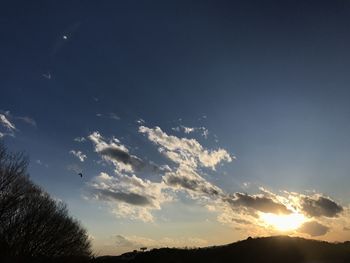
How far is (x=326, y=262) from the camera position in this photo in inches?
2050

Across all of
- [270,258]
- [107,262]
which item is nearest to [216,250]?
[270,258]

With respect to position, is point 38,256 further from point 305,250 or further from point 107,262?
point 305,250

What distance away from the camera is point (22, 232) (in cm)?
6675

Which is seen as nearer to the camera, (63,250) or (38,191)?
(38,191)

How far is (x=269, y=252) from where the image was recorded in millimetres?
69125

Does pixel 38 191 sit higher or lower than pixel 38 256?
higher

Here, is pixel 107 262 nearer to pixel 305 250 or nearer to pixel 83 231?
pixel 83 231

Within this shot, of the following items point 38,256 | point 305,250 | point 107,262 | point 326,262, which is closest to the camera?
point 326,262

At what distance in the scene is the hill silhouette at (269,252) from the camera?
199ft

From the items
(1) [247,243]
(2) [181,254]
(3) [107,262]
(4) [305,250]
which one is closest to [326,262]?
→ (4) [305,250]

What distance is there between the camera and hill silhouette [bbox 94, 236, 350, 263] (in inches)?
2391

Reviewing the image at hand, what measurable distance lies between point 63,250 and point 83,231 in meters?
13.2

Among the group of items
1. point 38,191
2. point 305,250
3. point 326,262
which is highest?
point 38,191

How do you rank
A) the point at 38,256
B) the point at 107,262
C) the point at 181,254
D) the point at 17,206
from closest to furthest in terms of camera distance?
the point at 17,206
the point at 38,256
the point at 181,254
the point at 107,262
